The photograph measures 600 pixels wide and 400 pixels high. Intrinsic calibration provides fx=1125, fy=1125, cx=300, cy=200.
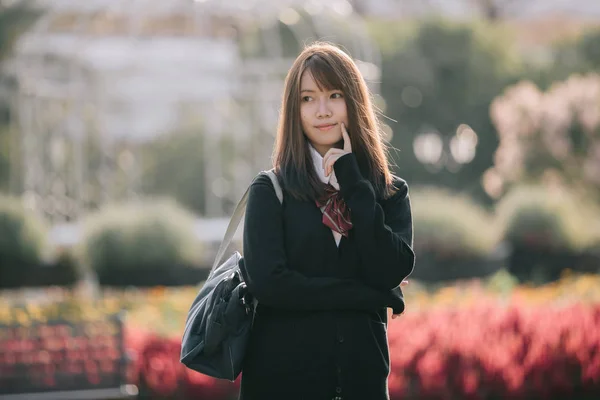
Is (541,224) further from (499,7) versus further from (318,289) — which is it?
(499,7)

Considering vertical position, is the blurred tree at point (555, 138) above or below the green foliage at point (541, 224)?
above

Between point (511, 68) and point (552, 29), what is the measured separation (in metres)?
12.3

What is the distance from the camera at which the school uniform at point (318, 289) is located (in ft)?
8.90

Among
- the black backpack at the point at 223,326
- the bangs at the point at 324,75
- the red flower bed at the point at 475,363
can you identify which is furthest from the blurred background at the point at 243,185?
the bangs at the point at 324,75

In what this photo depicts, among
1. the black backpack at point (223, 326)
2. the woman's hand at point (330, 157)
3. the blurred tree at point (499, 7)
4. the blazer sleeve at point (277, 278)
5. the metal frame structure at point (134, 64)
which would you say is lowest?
the black backpack at point (223, 326)

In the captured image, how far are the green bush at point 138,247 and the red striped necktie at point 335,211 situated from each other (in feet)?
29.1

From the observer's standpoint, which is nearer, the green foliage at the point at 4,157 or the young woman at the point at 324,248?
the young woman at the point at 324,248

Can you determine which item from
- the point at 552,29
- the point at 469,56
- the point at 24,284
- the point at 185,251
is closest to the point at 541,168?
the point at 185,251

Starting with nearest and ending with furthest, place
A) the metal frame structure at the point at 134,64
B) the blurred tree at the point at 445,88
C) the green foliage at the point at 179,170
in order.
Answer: the metal frame structure at the point at 134,64 → the blurred tree at the point at 445,88 → the green foliage at the point at 179,170

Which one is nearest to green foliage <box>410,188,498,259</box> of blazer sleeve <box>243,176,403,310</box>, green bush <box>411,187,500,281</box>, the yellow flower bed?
green bush <box>411,187,500,281</box>

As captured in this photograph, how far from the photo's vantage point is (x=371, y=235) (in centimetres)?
270

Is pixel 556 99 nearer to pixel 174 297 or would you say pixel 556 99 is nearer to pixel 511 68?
pixel 174 297

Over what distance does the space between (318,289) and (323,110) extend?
45cm

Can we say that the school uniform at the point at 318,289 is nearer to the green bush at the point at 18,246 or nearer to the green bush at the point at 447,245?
the green bush at the point at 447,245
